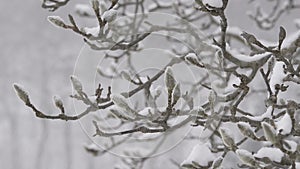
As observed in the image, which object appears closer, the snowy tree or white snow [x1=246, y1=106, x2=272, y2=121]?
the snowy tree

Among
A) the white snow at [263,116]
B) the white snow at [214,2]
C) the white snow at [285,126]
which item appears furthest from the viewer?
the white snow at [263,116]

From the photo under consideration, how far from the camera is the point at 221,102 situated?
1507 mm

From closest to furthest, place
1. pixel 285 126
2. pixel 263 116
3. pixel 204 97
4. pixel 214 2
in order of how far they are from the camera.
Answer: pixel 285 126 < pixel 214 2 < pixel 263 116 < pixel 204 97

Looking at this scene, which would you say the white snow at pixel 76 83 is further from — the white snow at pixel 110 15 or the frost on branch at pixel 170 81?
the frost on branch at pixel 170 81

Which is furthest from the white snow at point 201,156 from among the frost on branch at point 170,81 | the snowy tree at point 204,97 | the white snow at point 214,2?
the white snow at point 214,2

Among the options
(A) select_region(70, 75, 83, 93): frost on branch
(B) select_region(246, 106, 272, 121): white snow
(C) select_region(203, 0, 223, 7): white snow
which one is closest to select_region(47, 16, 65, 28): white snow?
(A) select_region(70, 75, 83, 93): frost on branch

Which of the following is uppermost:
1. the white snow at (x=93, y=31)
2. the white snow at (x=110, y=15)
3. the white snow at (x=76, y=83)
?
the white snow at (x=110, y=15)

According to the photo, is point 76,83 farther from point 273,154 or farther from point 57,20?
point 273,154

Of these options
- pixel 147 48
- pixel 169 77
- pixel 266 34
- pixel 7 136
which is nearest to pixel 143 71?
pixel 147 48

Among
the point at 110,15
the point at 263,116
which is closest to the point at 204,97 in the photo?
the point at 263,116

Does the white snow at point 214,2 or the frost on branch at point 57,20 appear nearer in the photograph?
the white snow at point 214,2

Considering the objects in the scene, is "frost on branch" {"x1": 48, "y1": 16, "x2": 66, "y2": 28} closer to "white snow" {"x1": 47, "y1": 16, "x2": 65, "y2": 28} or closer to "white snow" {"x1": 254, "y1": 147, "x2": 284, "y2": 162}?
"white snow" {"x1": 47, "y1": 16, "x2": 65, "y2": 28}

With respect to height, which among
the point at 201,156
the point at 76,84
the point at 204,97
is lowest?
the point at 201,156

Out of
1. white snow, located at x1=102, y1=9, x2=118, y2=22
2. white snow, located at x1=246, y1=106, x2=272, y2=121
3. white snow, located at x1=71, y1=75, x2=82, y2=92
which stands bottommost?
white snow, located at x1=246, y1=106, x2=272, y2=121
